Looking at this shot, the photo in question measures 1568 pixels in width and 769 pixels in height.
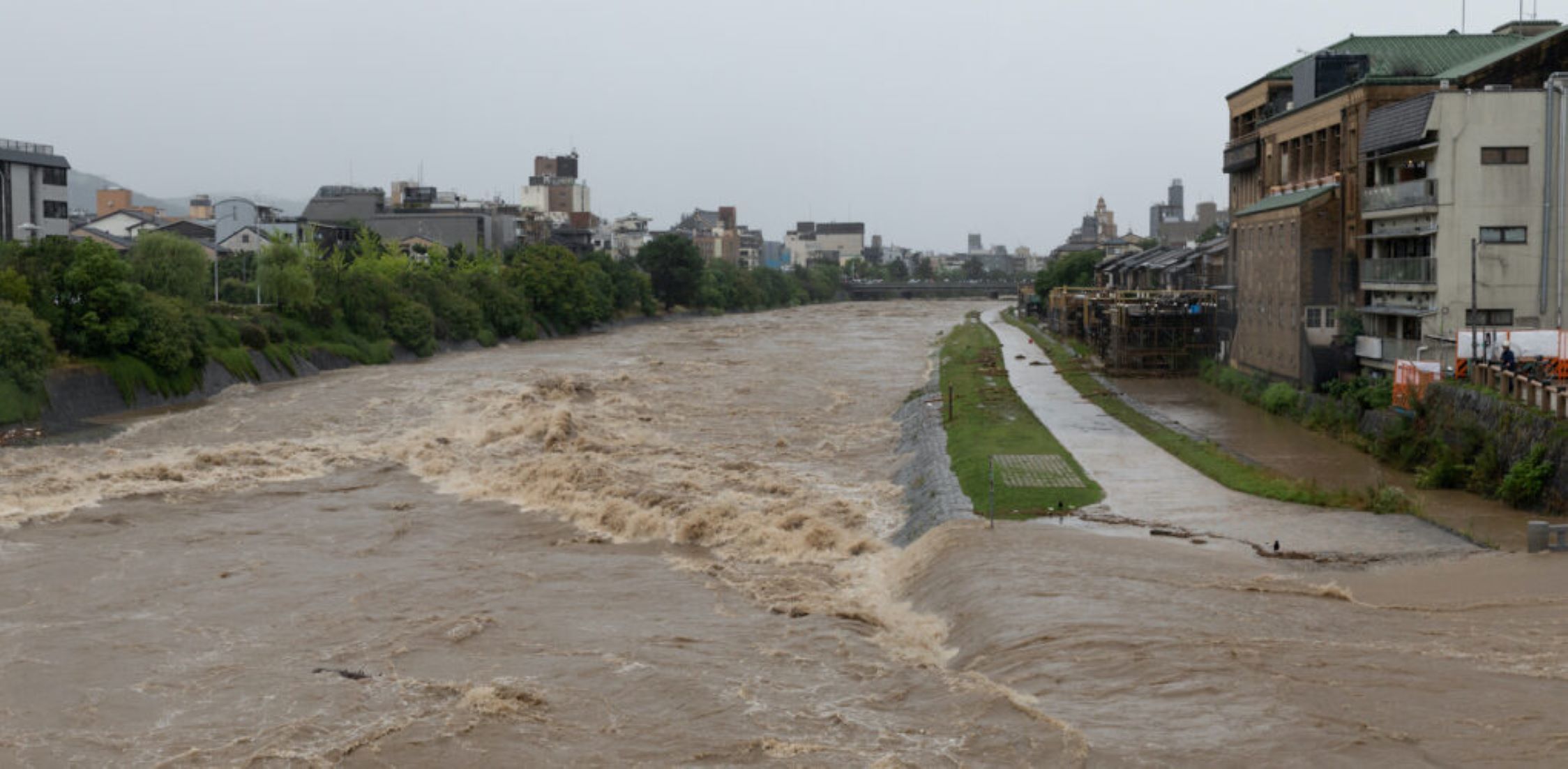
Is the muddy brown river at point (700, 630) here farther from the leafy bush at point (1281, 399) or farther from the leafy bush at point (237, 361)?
the leafy bush at point (237, 361)

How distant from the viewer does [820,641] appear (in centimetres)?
1719

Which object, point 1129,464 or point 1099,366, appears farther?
point 1099,366

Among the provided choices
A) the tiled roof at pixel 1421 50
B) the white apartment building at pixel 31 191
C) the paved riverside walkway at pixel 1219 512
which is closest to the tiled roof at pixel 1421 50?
the tiled roof at pixel 1421 50

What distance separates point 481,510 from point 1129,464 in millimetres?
13996

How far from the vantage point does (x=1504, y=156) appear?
34156 mm

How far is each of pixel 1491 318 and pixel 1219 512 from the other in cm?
1478

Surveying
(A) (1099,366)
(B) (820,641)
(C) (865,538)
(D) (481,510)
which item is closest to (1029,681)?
(B) (820,641)

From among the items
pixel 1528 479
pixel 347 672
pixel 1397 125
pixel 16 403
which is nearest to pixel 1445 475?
pixel 1528 479

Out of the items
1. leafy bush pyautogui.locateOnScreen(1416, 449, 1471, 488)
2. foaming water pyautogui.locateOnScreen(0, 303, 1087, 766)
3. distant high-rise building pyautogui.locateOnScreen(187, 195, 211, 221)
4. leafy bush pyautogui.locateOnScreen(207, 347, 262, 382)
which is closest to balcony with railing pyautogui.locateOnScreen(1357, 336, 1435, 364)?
leafy bush pyautogui.locateOnScreen(1416, 449, 1471, 488)

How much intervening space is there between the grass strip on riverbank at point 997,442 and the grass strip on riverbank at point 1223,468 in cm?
266

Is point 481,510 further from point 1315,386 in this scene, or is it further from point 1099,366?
point 1099,366

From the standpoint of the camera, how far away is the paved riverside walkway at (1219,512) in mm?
21688

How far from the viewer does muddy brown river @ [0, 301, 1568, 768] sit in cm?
1358

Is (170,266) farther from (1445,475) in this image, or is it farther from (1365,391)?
(1445,475)
